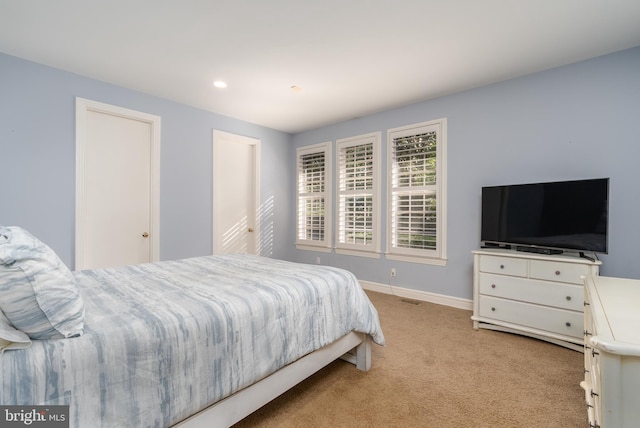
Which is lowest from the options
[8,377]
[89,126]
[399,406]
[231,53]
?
[399,406]

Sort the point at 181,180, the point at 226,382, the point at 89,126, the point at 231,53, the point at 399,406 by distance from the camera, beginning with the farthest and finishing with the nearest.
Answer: the point at 181,180, the point at 89,126, the point at 231,53, the point at 399,406, the point at 226,382

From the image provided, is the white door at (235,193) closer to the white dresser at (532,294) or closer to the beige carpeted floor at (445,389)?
the beige carpeted floor at (445,389)

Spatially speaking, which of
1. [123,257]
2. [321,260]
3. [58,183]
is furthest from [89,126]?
[321,260]

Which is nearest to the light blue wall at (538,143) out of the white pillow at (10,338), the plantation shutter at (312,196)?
the plantation shutter at (312,196)

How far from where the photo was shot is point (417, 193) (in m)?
3.82

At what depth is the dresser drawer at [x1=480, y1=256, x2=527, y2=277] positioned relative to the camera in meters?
2.66

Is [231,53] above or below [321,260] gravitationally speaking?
above

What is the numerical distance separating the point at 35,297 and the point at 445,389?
2.20 metres

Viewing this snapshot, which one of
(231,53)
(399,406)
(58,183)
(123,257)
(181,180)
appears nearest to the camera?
(399,406)

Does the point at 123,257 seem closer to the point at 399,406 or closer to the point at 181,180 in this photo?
the point at 181,180

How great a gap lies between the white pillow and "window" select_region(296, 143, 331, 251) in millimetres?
3927

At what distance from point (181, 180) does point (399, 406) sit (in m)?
3.52

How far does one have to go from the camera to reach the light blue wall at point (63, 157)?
2.64 metres

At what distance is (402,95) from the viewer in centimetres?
355
